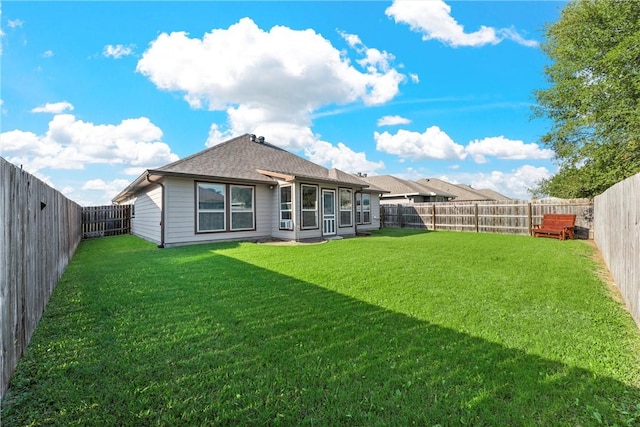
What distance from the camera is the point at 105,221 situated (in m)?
16.8

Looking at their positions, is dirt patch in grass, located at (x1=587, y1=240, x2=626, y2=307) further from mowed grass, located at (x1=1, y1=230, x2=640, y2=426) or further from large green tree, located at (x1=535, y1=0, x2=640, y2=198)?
large green tree, located at (x1=535, y1=0, x2=640, y2=198)

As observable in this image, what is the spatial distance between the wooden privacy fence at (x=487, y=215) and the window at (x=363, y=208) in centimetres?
220

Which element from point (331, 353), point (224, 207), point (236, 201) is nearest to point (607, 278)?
point (331, 353)

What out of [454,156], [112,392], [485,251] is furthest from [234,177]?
[454,156]

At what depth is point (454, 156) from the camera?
30.4 m

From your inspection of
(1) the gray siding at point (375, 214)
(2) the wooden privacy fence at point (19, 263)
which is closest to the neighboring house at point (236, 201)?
(1) the gray siding at point (375, 214)

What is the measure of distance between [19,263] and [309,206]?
9.58 meters

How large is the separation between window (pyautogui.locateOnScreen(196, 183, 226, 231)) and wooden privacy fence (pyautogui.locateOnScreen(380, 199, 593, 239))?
1211 centimetres

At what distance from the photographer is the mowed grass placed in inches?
79.8

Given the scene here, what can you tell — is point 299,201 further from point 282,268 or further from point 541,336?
point 541,336

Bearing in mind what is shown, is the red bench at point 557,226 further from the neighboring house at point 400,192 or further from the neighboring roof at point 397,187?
the neighboring house at point 400,192

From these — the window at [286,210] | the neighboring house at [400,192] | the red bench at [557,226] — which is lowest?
the red bench at [557,226]

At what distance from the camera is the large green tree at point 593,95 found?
11555 millimetres

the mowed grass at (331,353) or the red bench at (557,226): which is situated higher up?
the red bench at (557,226)
